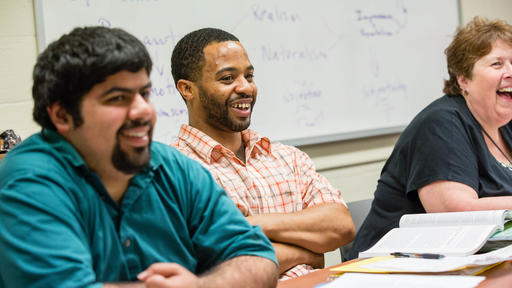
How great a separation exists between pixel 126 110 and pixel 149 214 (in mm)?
224

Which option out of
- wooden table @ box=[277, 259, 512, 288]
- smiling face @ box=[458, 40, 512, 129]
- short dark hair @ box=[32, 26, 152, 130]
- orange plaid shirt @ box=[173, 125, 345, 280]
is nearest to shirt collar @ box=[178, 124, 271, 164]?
orange plaid shirt @ box=[173, 125, 345, 280]

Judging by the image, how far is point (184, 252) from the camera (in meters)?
1.20

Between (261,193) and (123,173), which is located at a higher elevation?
(123,173)

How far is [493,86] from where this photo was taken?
210cm

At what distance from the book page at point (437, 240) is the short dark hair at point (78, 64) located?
777 millimetres

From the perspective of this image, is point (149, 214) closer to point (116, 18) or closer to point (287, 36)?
point (116, 18)

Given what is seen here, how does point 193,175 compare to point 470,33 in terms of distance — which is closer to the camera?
point 193,175

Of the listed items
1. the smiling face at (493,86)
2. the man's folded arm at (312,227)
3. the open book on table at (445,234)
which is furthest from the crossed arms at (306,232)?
the smiling face at (493,86)

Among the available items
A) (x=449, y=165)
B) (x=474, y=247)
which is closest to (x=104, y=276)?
(x=474, y=247)

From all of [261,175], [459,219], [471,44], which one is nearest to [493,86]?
[471,44]

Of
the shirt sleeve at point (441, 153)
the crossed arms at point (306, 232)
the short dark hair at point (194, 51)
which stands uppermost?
the short dark hair at point (194, 51)

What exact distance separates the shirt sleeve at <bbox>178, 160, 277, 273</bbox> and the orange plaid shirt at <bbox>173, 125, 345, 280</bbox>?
34cm

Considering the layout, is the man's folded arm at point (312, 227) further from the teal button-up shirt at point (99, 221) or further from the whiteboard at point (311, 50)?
the whiteboard at point (311, 50)

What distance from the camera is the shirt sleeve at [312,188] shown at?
5.77 ft
